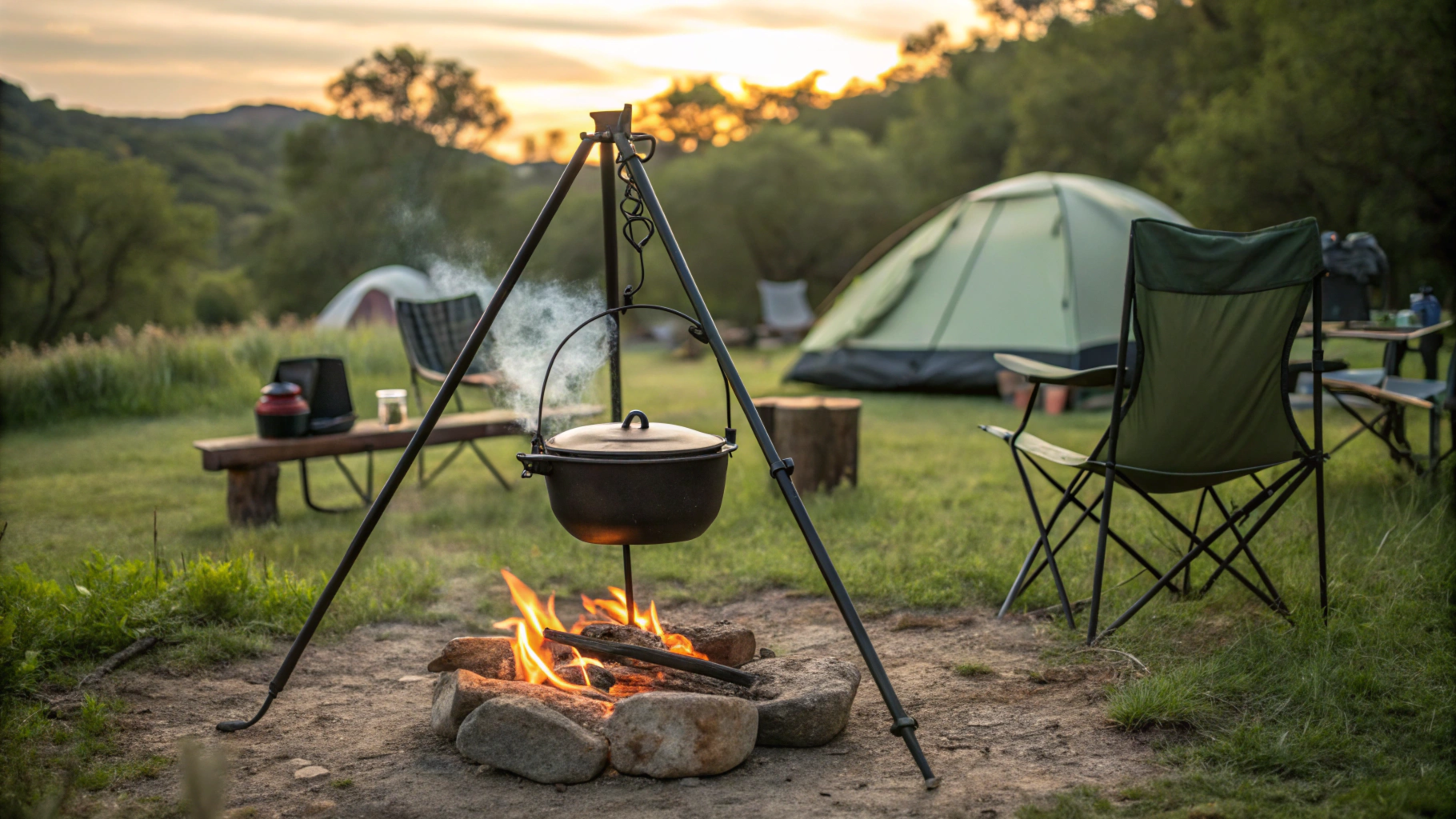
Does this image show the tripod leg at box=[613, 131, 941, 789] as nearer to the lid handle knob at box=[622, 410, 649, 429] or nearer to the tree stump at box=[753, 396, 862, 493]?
the lid handle knob at box=[622, 410, 649, 429]

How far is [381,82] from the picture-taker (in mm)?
27375

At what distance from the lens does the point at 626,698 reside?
2.15 meters

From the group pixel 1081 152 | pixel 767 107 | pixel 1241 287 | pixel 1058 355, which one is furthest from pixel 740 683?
pixel 767 107

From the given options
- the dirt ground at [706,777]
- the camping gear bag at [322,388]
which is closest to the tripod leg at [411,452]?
the dirt ground at [706,777]

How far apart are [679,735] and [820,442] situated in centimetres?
301

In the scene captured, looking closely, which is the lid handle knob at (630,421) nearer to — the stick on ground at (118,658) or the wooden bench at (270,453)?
the stick on ground at (118,658)

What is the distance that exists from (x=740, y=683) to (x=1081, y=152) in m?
16.3

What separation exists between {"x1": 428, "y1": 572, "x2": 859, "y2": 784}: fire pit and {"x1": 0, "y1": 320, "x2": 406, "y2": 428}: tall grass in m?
6.94

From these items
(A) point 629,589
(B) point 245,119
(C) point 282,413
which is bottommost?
(A) point 629,589

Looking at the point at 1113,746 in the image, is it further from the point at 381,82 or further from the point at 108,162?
the point at 381,82

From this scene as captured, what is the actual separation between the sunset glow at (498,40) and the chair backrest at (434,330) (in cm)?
140

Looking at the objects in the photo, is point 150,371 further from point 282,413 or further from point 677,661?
point 677,661

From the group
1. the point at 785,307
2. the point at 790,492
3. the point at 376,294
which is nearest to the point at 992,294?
the point at 790,492

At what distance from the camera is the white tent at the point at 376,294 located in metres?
16.1
